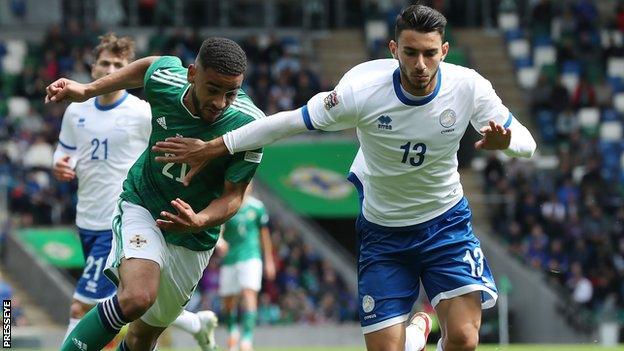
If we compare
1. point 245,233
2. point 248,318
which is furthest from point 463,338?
point 245,233

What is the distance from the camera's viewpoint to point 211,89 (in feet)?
27.7

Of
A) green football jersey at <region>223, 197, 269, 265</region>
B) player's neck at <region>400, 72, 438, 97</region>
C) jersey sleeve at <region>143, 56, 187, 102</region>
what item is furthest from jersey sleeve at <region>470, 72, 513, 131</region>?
green football jersey at <region>223, 197, 269, 265</region>

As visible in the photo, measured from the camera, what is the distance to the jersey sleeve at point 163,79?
8828mm

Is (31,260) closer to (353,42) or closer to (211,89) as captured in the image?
(353,42)

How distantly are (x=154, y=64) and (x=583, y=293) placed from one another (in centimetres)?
1612

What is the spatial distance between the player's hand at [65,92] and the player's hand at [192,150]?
34.4 inches

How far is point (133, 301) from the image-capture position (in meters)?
8.38

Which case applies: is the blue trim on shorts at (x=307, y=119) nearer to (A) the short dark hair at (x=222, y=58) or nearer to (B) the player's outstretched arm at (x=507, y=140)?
(A) the short dark hair at (x=222, y=58)

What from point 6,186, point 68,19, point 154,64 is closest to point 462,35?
point 68,19

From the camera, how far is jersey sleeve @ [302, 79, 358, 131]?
328 inches

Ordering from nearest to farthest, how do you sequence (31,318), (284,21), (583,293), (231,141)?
(231,141)
(31,318)
(583,293)
(284,21)

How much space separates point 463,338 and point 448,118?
Answer: 1.32m

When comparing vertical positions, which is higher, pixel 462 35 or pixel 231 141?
pixel 231 141

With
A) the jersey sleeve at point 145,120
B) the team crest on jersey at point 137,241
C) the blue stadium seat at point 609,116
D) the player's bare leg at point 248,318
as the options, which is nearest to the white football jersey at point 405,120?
the team crest on jersey at point 137,241
